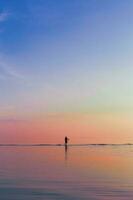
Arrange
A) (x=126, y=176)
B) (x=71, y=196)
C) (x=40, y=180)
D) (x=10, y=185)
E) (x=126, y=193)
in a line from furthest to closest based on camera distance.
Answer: (x=126, y=176) → (x=40, y=180) → (x=10, y=185) → (x=126, y=193) → (x=71, y=196)

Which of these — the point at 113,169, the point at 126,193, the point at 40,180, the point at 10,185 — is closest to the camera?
the point at 126,193

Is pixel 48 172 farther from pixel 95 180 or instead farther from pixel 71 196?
pixel 71 196

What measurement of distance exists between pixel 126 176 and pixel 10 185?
316 inches

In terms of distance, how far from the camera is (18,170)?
2780 cm

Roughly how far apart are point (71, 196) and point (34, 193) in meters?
1.84

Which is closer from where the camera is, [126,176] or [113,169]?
[126,176]

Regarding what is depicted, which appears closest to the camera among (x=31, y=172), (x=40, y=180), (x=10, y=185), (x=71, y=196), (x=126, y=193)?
(x=71, y=196)

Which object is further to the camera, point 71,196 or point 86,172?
point 86,172

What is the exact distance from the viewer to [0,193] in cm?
1777

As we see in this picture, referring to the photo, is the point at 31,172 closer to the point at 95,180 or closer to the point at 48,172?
the point at 48,172

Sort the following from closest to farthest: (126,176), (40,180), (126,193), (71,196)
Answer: (71,196)
(126,193)
(40,180)
(126,176)

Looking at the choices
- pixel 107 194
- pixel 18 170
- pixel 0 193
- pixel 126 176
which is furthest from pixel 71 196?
pixel 18 170

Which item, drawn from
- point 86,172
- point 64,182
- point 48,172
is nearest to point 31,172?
point 48,172

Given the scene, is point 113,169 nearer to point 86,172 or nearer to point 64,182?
point 86,172
